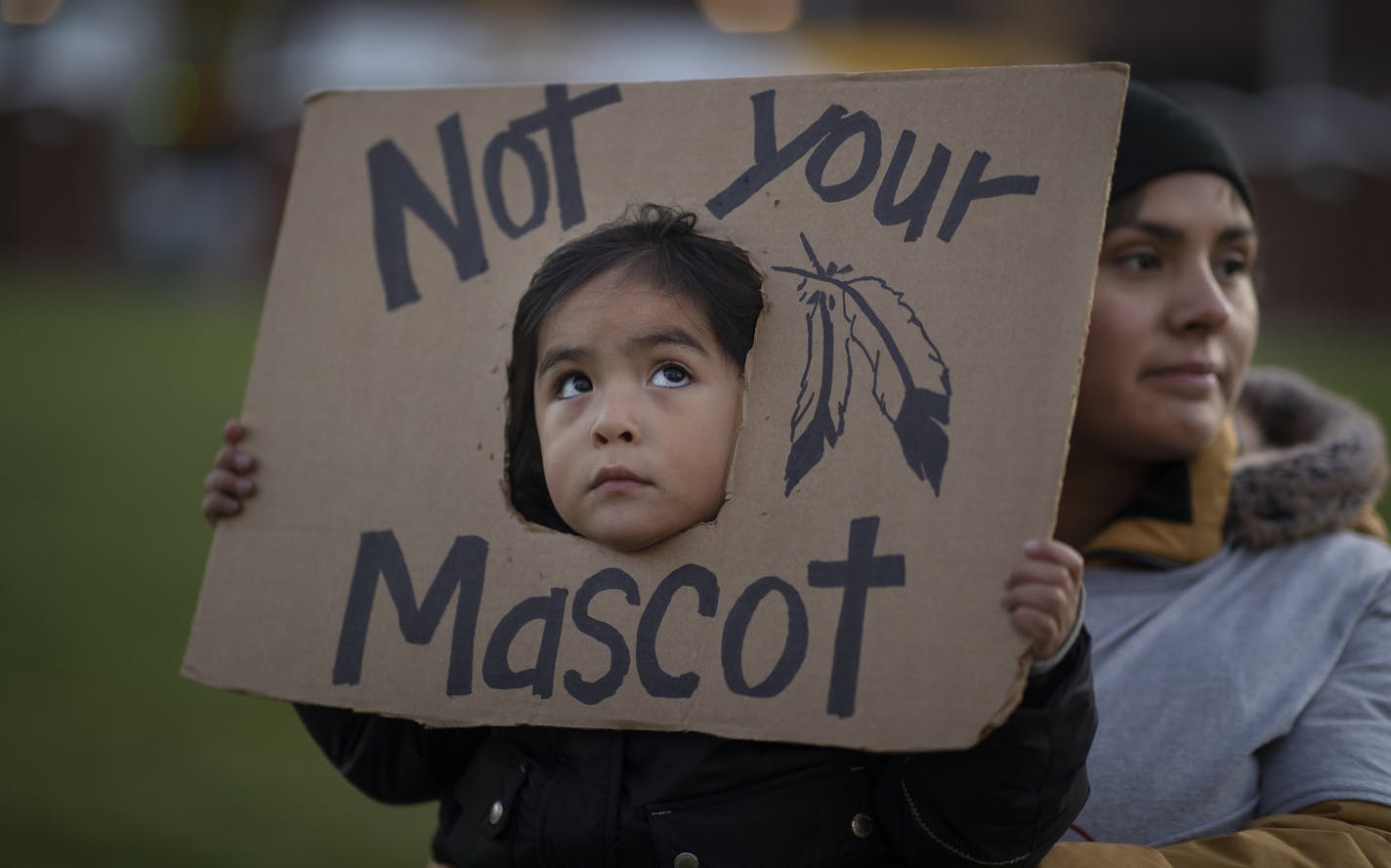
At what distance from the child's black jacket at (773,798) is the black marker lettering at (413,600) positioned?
13 cm

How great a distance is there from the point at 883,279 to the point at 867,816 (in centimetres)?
58

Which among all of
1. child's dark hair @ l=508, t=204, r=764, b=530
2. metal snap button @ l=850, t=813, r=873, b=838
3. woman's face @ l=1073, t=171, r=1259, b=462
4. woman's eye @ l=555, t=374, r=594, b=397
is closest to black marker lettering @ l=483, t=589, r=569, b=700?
child's dark hair @ l=508, t=204, r=764, b=530

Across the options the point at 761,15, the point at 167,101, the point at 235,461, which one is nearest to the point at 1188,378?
the point at 235,461

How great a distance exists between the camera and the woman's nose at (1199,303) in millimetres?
1863

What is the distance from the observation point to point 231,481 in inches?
71.7

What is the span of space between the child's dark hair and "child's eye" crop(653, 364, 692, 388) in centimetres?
5

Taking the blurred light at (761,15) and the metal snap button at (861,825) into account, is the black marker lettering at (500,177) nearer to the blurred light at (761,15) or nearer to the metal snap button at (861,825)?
the metal snap button at (861,825)

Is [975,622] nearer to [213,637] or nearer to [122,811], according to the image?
Answer: [213,637]

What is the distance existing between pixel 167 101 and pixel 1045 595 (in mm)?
20474

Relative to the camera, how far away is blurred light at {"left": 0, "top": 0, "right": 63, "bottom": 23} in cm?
1861

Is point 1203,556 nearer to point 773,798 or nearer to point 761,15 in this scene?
point 773,798

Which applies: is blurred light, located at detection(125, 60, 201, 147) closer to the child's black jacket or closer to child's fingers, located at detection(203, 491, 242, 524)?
child's fingers, located at detection(203, 491, 242, 524)

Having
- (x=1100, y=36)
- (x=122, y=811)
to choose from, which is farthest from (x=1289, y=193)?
(x=122, y=811)

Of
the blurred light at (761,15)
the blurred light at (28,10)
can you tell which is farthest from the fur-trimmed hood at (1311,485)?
the blurred light at (28,10)
